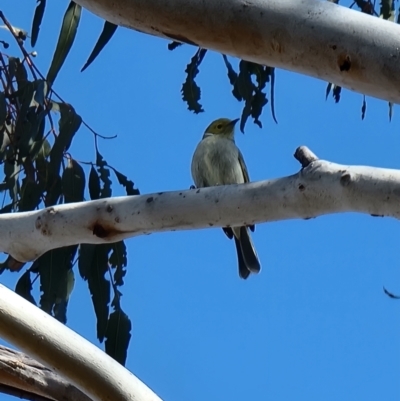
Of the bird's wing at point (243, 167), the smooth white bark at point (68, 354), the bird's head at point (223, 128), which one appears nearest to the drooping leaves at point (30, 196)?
→ the smooth white bark at point (68, 354)

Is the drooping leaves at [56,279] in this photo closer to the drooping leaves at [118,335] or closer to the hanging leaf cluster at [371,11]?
the drooping leaves at [118,335]

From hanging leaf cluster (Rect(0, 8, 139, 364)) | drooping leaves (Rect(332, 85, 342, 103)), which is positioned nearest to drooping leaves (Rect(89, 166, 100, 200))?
hanging leaf cluster (Rect(0, 8, 139, 364))

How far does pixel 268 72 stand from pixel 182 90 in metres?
0.30

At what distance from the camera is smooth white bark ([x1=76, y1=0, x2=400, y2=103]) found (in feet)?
4.50

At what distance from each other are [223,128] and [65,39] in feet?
7.36

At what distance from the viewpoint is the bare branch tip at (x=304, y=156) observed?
1.80m

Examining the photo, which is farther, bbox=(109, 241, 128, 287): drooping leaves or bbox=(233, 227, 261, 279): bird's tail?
bbox=(233, 227, 261, 279): bird's tail

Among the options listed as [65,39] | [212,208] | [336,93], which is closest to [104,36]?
[65,39]

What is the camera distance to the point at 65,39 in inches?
94.0

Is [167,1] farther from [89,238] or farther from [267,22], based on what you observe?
[89,238]

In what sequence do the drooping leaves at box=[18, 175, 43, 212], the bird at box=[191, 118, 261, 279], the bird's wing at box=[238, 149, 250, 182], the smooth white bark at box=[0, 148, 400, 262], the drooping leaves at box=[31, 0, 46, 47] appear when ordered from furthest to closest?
the bird's wing at box=[238, 149, 250, 182] < the bird at box=[191, 118, 261, 279] < the drooping leaves at box=[18, 175, 43, 212] < the drooping leaves at box=[31, 0, 46, 47] < the smooth white bark at box=[0, 148, 400, 262]

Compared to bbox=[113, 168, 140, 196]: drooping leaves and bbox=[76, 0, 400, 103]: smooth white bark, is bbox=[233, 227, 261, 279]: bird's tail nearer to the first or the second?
bbox=[113, 168, 140, 196]: drooping leaves

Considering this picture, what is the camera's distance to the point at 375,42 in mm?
1361

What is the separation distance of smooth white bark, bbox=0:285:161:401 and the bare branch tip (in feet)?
1.90
